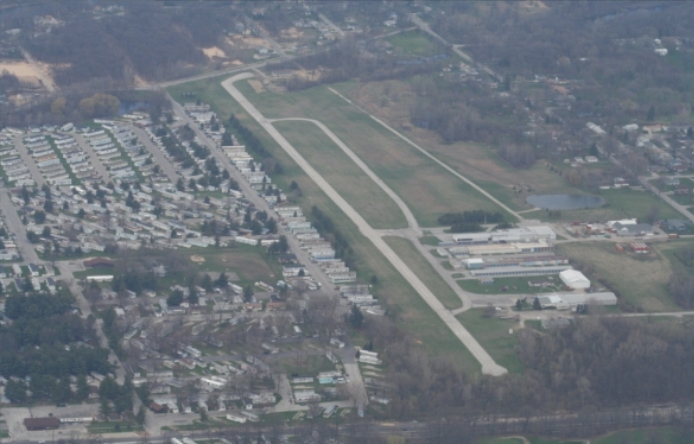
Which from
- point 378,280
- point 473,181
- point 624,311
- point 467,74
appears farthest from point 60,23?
point 624,311

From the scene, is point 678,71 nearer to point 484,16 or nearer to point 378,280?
point 484,16

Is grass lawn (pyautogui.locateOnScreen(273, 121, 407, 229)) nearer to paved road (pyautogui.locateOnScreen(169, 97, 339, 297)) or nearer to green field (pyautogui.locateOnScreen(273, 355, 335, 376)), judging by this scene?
paved road (pyautogui.locateOnScreen(169, 97, 339, 297))

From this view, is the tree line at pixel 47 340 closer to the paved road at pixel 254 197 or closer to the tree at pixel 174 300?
the tree at pixel 174 300

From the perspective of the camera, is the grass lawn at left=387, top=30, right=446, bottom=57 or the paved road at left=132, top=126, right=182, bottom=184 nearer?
the paved road at left=132, top=126, right=182, bottom=184

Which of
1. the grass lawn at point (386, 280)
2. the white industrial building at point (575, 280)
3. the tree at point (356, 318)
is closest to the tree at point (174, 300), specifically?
the tree at point (356, 318)

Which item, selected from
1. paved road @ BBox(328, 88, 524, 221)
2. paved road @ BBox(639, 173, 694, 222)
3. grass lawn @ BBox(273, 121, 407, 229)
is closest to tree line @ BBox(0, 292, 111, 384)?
grass lawn @ BBox(273, 121, 407, 229)

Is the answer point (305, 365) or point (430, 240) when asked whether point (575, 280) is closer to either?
point (430, 240)
